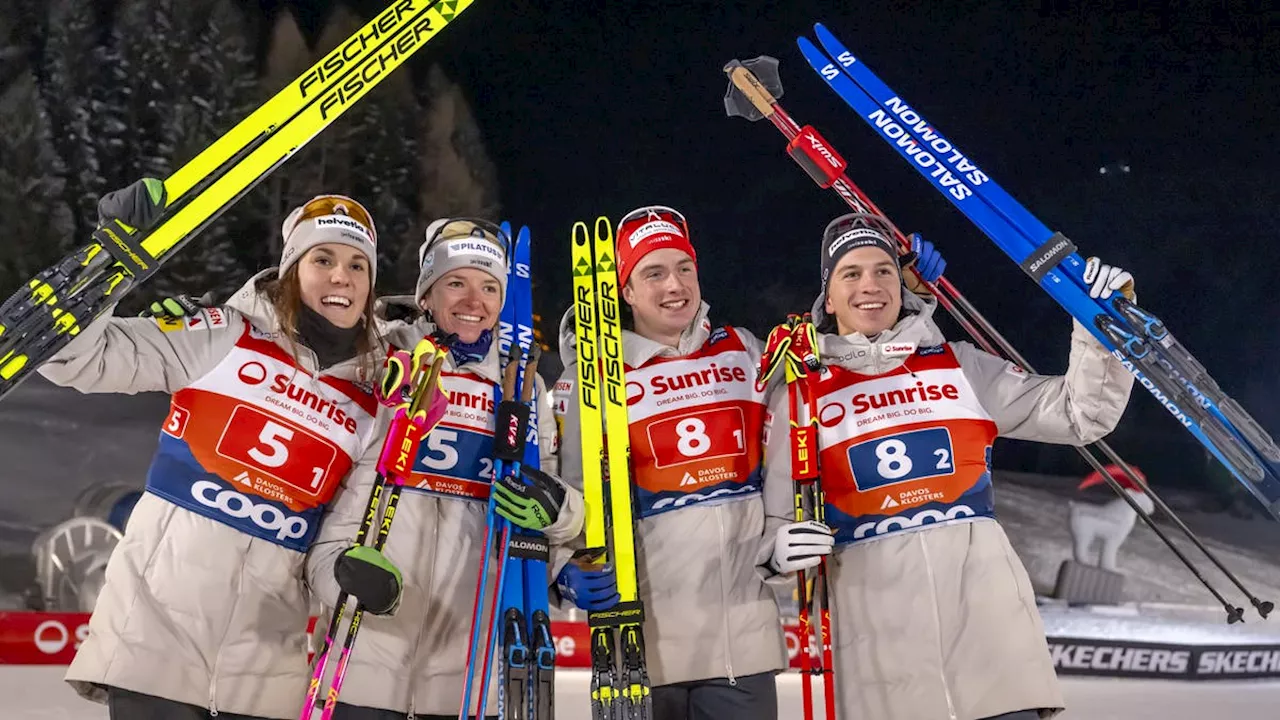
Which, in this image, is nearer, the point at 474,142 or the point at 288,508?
the point at 288,508

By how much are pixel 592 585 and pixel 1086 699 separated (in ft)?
13.2

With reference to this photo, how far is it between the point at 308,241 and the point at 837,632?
1460 mm

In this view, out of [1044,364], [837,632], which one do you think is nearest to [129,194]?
[837,632]

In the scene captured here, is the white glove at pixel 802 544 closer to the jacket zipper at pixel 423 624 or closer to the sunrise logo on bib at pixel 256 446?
the jacket zipper at pixel 423 624

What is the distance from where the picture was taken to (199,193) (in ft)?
6.59

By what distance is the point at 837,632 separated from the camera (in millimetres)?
2156

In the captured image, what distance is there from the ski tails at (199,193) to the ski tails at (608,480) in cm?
72

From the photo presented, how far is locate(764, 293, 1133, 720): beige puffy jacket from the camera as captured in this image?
1982 millimetres

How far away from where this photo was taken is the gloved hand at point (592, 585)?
2164 mm

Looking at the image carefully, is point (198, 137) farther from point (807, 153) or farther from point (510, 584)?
point (510, 584)

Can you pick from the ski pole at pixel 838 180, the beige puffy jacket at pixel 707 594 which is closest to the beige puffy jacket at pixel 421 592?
the beige puffy jacket at pixel 707 594

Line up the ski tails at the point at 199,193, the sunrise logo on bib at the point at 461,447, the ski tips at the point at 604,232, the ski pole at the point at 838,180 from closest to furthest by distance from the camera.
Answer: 1. the ski tails at the point at 199,193
2. the sunrise logo on bib at the point at 461,447
3. the ski tips at the point at 604,232
4. the ski pole at the point at 838,180

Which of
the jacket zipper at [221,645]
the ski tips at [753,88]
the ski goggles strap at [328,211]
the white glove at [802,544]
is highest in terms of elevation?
the ski tips at [753,88]

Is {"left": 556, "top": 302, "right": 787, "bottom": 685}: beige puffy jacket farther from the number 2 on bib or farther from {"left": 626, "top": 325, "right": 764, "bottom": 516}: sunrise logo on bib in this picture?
the number 2 on bib
